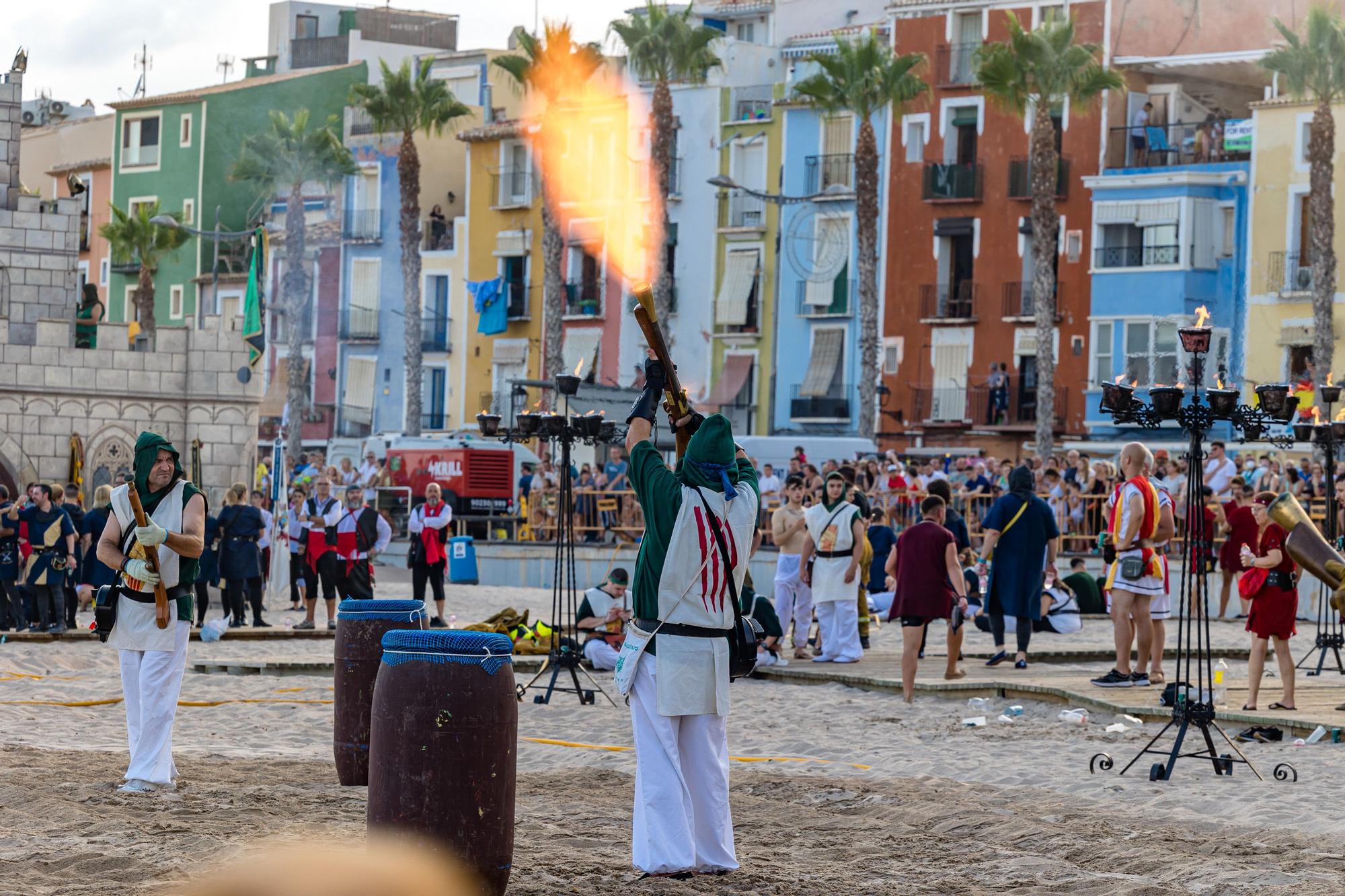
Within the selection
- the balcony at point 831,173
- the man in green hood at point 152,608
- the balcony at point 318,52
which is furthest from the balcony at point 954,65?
the man in green hood at point 152,608

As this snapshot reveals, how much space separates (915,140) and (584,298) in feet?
36.0

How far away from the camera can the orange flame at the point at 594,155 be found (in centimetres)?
5281

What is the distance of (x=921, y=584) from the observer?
53.7 ft

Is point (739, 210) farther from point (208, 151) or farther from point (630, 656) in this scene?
point (630, 656)

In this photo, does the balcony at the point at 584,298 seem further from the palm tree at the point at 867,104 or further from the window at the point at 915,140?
the window at the point at 915,140

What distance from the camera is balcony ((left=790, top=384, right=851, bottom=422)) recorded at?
51469 mm

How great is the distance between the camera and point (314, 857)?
2.73m

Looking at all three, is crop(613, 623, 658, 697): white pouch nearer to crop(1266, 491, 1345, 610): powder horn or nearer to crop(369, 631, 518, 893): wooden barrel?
crop(369, 631, 518, 893): wooden barrel

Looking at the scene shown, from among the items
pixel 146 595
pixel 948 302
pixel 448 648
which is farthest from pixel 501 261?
pixel 448 648

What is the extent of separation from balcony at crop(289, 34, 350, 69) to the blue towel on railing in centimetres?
1754

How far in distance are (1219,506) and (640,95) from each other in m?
29.8

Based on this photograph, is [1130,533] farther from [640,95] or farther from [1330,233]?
[640,95]

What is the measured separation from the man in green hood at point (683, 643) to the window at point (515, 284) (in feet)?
162

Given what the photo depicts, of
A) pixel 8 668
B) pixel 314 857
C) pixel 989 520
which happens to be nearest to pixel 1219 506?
pixel 989 520
